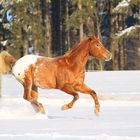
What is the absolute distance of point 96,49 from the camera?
42.8 ft

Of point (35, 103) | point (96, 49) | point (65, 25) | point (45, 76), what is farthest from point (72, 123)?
point (65, 25)

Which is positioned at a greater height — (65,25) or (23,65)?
(23,65)

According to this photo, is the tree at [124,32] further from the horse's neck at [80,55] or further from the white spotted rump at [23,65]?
the white spotted rump at [23,65]

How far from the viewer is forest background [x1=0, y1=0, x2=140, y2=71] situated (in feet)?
134

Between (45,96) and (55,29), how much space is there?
31.4 m

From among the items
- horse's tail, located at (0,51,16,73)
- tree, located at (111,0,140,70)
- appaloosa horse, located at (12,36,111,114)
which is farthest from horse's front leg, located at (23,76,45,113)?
tree, located at (111,0,140,70)

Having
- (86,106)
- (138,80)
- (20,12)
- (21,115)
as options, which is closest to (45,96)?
(86,106)

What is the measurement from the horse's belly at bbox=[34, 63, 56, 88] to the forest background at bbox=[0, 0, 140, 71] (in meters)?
26.7

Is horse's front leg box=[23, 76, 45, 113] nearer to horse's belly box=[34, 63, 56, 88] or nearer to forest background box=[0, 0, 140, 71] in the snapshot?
horse's belly box=[34, 63, 56, 88]

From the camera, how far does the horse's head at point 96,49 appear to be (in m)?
13.0

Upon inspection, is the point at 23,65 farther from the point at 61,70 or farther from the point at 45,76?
the point at 61,70

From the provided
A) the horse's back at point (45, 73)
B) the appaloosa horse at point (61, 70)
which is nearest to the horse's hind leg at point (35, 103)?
the appaloosa horse at point (61, 70)

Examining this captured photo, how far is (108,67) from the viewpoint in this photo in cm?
4950

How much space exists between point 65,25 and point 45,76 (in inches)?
1237
